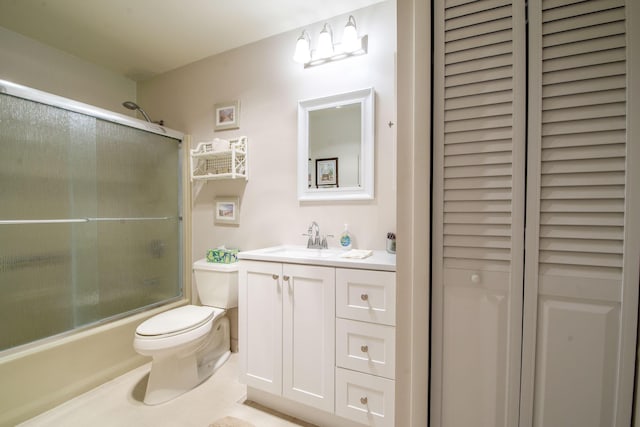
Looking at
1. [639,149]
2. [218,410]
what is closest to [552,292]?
[639,149]

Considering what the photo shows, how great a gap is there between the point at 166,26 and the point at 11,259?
1711mm

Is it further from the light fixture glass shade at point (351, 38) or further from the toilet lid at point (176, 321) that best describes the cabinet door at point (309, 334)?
the light fixture glass shade at point (351, 38)

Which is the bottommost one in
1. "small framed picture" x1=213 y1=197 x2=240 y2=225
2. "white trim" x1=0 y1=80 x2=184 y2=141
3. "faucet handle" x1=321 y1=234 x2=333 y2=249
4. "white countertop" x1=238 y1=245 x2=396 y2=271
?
"white countertop" x1=238 y1=245 x2=396 y2=271

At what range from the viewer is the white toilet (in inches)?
59.5

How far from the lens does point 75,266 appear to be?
169cm

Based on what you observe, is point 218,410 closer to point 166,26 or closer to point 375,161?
point 375,161

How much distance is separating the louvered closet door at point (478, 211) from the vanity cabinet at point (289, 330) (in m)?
0.60

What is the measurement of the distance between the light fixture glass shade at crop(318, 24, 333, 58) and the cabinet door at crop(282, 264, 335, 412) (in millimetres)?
1349

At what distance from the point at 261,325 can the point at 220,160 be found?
1354 mm

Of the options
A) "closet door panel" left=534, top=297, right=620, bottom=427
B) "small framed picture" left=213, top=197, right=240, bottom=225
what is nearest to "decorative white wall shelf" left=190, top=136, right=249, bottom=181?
"small framed picture" left=213, top=197, right=240, bottom=225

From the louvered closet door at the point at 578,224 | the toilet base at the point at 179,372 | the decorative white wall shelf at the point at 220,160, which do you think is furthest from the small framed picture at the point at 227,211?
the louvered closet door at the point at 578,224

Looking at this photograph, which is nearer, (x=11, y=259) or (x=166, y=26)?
(x=11, y=259)

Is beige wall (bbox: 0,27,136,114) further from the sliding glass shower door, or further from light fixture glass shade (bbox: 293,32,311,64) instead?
light fixture glass shade (bbox: 293,32,311,64)

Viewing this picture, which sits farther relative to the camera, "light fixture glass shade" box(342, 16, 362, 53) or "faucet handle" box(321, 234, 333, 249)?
"faucet handle" box(321, 234, 333, 249)
